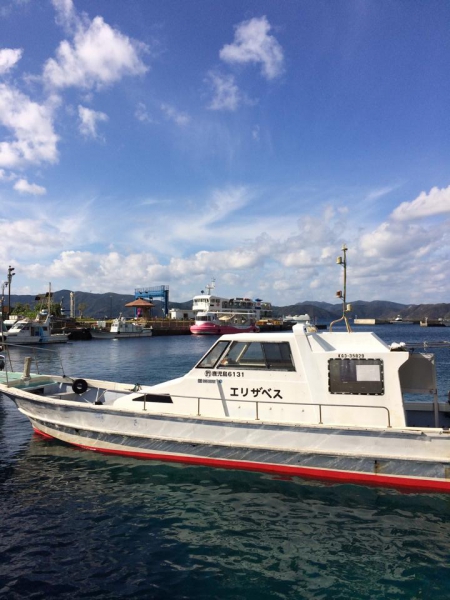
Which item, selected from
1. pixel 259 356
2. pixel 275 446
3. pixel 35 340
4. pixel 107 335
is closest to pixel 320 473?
pixel 275 446

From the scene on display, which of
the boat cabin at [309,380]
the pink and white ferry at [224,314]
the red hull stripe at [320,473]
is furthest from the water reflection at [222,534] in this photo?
the pink and white ferry at [224,314]

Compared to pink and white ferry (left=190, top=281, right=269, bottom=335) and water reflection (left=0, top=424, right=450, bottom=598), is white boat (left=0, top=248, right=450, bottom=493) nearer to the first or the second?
water reflection (left=0, top=424, right=450, bottom=598)

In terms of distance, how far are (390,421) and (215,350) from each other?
13.4 ft

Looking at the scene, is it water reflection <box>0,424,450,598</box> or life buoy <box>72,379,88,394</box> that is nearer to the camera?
water reflection <box>0,424,450,598</box>

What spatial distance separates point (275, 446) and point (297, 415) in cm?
80

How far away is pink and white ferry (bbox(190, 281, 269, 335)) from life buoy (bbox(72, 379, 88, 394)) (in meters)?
65.7

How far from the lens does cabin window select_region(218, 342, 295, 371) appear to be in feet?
29.6

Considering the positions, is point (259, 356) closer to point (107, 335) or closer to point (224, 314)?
point (107, 335)

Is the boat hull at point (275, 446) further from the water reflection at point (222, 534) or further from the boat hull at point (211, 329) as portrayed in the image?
the boat hull at point (211, 329)

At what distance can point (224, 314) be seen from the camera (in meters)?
97.7

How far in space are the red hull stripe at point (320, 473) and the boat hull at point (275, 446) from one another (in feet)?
0.06

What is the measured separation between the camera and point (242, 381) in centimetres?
906

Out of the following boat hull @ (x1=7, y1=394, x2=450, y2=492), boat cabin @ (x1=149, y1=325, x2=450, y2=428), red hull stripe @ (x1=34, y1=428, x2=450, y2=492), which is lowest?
red hull stripe @ (x1=34, y1=428, x2=450, y2=492)

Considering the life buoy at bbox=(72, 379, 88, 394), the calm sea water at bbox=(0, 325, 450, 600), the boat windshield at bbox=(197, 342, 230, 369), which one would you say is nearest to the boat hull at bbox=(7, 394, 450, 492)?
the calm sea water at bbox=(0, 325, 450, 600)
